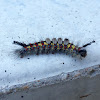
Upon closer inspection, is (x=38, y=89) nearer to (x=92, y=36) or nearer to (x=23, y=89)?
(x=23, y=89)

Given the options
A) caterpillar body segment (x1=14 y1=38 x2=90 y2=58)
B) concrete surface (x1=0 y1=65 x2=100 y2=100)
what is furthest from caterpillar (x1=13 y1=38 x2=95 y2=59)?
concrete surface (x1=0 y1=65 x2=100 y2=100)

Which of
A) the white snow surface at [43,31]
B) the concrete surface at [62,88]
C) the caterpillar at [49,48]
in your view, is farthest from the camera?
the caterpillar at [49,48]

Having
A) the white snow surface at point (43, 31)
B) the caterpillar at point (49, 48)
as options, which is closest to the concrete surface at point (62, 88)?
the white snow surface at point (43, 31)

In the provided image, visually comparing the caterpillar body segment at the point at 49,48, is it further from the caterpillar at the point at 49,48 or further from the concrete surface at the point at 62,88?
the concrete surface at the point at 62,88

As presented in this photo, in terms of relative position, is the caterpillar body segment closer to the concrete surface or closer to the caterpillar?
the caterpillar

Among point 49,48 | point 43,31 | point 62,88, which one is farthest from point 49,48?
point 62,88

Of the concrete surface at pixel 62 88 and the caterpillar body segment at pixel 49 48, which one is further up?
the caterpillar body segment at pixel 49 48

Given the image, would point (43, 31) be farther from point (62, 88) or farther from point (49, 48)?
point (62, 88)
